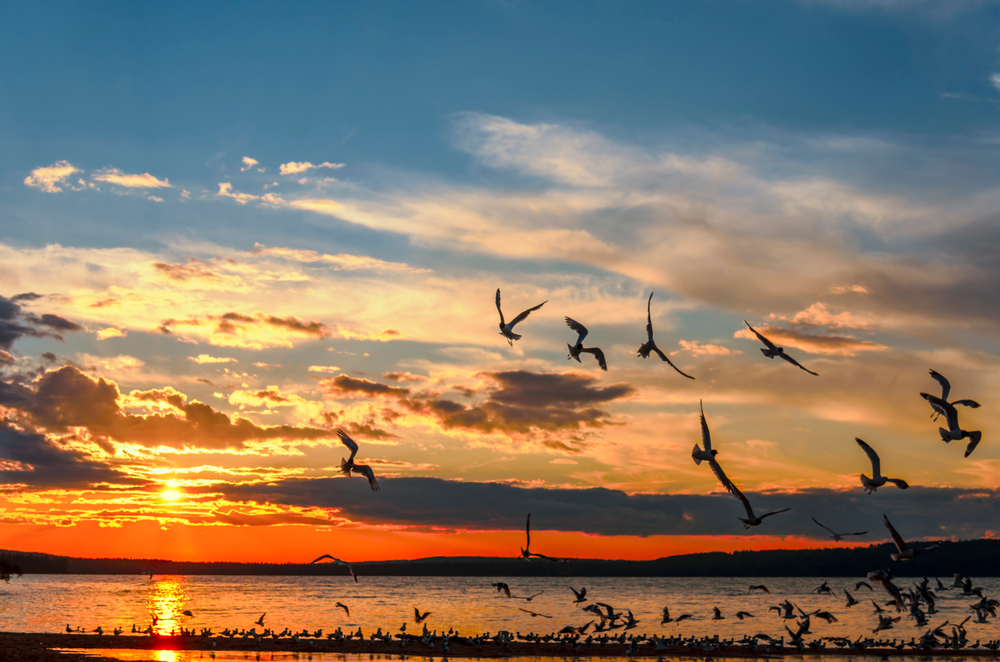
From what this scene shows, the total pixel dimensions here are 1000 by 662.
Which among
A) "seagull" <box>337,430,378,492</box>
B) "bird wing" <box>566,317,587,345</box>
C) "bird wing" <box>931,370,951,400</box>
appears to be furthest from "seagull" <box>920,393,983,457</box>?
"seagull" <box>337,430,378,492</box>

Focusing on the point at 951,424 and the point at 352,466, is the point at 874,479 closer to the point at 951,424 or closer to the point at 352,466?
the point at 951,424

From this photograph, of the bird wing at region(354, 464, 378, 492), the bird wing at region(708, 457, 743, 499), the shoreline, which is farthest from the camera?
the shoreline

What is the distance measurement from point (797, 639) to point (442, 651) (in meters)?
24.3

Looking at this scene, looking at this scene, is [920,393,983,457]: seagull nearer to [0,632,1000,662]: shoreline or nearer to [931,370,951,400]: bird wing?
[931,370,951,400]: bird wing

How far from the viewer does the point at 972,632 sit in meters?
72.6

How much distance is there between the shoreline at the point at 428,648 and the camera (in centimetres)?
5325

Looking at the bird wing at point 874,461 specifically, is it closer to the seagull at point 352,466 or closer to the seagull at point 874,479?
the seagull at point 874,479

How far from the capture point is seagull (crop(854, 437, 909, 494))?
2278 centimetres

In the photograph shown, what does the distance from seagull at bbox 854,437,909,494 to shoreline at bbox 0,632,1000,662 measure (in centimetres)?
3415

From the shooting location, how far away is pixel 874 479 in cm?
Answer: 2322

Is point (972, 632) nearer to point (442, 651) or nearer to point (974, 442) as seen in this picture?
point (442, 651)

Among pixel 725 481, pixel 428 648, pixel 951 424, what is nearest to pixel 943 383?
pixel 951 424

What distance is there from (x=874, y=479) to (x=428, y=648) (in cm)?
3949

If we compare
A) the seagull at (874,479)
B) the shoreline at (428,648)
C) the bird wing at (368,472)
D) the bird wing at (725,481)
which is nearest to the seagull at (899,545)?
the seagull at (874,479)
